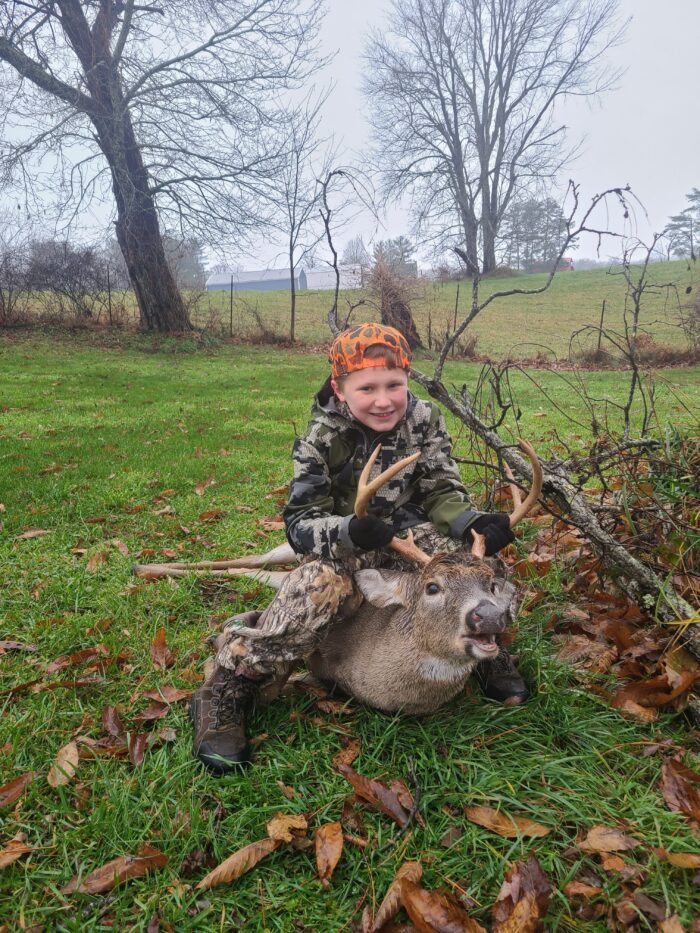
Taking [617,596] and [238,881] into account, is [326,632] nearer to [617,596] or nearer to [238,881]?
[238,881]

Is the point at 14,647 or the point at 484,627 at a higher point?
the point at 484,627

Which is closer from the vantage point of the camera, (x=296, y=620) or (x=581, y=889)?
(x=581, y=889)

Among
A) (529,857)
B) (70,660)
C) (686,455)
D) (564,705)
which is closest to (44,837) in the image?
(70,660)

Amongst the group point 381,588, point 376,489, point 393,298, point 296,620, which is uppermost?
point 393,298

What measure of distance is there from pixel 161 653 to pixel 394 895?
1.77 meters

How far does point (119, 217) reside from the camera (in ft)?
52.0

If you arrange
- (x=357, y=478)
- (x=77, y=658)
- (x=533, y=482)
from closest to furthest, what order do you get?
(x=533, y=482), (x=357, y=478), (x=77, y=658)

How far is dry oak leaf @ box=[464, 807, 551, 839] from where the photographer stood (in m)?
1.98

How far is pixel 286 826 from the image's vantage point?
2045 millimetres

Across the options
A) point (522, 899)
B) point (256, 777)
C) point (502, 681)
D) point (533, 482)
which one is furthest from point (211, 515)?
point (522, 899)

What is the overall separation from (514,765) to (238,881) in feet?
3.57

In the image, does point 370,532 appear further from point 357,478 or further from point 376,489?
point 357,478

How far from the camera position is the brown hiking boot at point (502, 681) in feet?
8.44

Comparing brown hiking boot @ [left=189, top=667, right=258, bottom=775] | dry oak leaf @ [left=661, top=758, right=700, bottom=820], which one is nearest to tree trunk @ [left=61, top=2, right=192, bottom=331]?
brown hiking boot @ [left=189, top=667, right=258, bottom=775]
